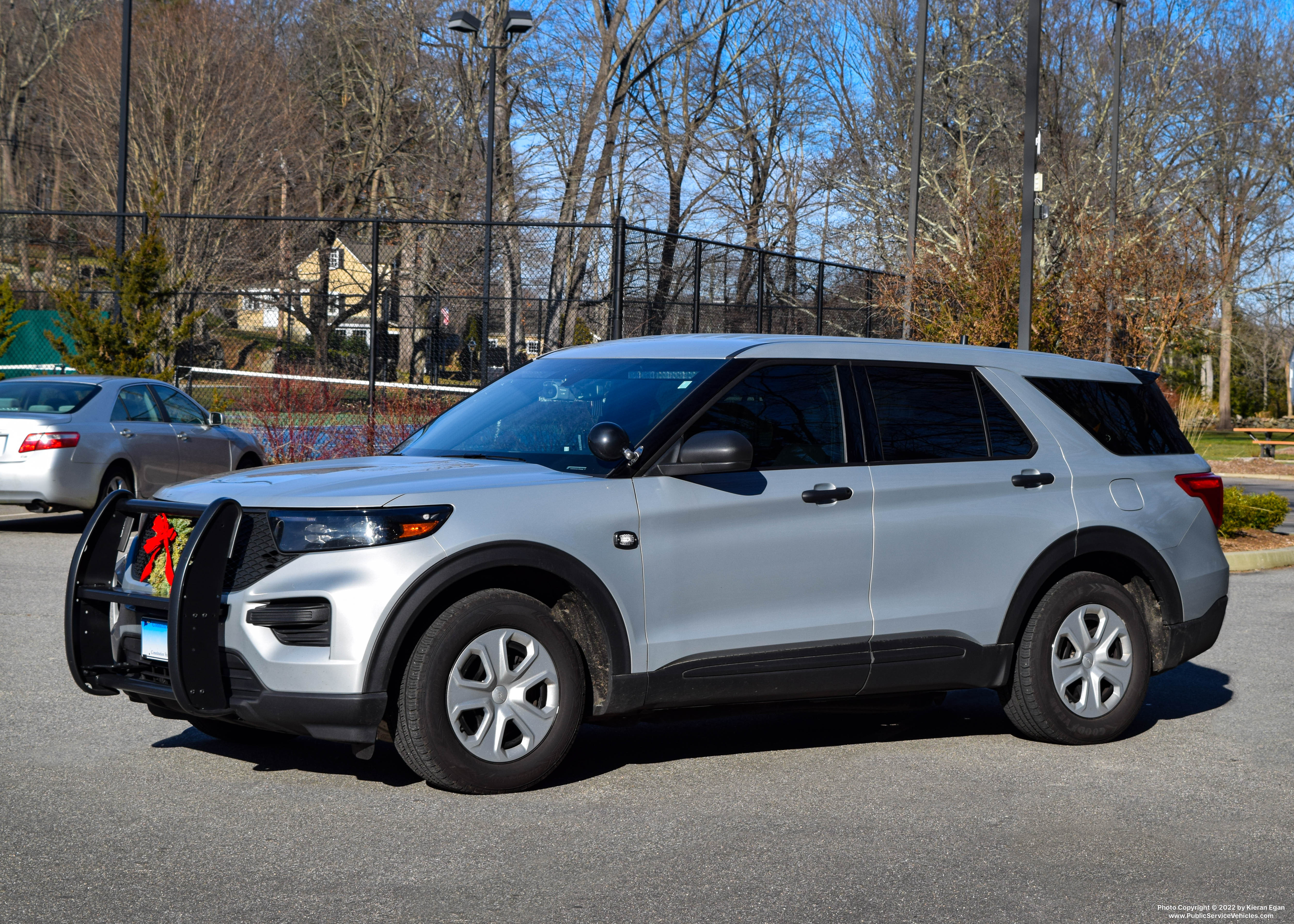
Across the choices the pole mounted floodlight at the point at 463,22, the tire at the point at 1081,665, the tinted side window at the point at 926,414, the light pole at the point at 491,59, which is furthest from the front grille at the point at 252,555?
the pole mounted floodlight at the point at 463,22

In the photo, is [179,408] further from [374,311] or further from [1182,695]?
[1182,695]

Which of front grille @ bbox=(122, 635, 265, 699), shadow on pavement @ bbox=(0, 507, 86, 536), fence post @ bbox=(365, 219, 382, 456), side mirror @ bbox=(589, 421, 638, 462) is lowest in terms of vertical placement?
shadow on pavement @ bbox=(0, 507, 86, 536)

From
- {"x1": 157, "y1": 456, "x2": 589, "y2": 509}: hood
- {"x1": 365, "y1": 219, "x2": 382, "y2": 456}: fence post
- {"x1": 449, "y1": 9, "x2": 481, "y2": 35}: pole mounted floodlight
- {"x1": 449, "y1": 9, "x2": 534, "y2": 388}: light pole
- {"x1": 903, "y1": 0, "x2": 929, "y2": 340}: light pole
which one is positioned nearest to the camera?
{"x1": 157, "y1": 456, "x2": 589, "y2": 509}: hood

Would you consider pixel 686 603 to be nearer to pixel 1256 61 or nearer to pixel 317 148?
pixel 317 148

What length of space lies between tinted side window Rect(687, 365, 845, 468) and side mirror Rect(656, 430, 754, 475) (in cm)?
21

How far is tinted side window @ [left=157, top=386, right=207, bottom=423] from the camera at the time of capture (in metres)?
15.2

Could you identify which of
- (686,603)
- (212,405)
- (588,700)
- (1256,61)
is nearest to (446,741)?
(588,700)

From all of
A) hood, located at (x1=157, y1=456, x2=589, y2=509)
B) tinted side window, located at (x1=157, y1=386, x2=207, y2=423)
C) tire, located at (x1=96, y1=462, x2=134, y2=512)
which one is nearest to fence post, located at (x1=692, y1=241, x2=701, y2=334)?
tinted side window, located at (x1=157, y1=386, x2=207, y2=423)

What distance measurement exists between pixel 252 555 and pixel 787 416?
2253 millimetres

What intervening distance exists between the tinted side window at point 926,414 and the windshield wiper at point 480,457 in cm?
157

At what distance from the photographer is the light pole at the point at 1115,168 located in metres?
20.5

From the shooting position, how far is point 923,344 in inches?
252

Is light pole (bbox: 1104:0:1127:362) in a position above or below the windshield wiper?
Result: above

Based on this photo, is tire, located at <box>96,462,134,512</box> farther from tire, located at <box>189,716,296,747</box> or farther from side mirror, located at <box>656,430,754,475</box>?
side mirror, located at <box>656,430,754,475</box>
